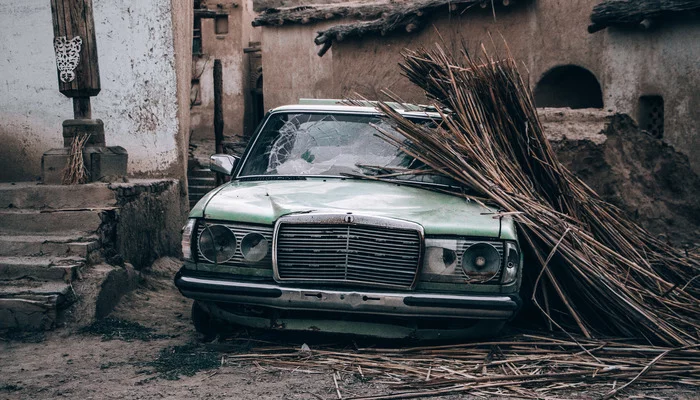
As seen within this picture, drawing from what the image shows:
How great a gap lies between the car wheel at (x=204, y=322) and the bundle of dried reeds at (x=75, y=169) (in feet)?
8.47

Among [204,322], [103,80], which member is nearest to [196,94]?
[103,80]

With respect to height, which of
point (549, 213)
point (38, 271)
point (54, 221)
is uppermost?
point (549, 213)

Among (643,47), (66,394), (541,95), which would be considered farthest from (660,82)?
(66,394)

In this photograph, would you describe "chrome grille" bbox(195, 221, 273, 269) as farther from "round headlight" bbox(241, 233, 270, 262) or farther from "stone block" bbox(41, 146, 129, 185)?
"stone block" bbox(41, 146, 129, 185)

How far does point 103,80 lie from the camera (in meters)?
8.83

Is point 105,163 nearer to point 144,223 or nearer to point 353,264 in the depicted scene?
point 144,223

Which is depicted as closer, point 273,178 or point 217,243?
point 217,243

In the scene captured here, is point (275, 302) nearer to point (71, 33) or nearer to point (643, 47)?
point (71, 33)

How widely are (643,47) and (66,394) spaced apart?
8.64 meters

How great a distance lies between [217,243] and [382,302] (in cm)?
105

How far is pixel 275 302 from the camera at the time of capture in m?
4.45

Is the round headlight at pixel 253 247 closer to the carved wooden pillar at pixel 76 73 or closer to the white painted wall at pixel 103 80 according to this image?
the carved wooden pillar at pixel 76 73

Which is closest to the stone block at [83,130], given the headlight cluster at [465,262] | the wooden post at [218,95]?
the headlight cluster at [465,262]

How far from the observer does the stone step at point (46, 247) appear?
632 cm
